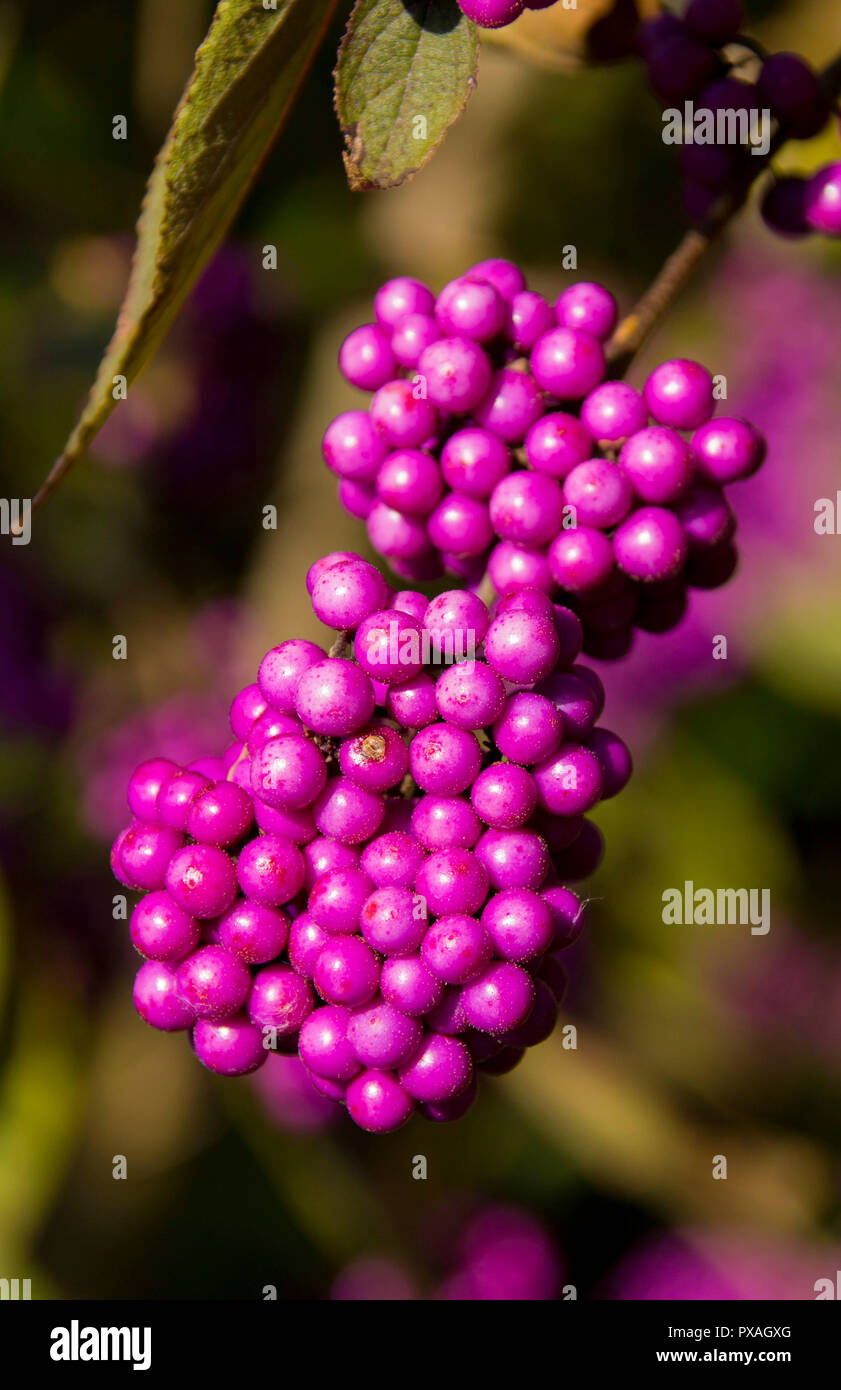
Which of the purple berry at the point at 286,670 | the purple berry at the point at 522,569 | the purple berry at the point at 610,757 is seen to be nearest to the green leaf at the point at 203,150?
the purple berry at the point at 286,670

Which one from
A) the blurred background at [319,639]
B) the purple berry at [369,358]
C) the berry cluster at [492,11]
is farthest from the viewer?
the blurred background at [319,639]

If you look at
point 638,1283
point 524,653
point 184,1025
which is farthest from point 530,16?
point 638,1283

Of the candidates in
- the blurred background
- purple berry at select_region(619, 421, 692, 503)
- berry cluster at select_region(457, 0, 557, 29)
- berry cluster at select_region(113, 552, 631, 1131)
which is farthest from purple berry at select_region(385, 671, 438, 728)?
the blurred background

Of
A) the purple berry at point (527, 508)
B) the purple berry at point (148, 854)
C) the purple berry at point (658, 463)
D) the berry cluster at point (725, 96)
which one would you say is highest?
the berry cluster at point (725, 96)

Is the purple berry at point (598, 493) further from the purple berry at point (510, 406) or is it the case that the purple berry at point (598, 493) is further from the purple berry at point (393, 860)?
the purple berry at point (393, 860)

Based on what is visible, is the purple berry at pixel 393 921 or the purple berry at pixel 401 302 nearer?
the purple berry at pixel 393 921

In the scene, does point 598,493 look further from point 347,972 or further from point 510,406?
point 347,972

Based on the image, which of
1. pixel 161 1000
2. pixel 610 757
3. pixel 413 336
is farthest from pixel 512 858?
pixel 413 336
